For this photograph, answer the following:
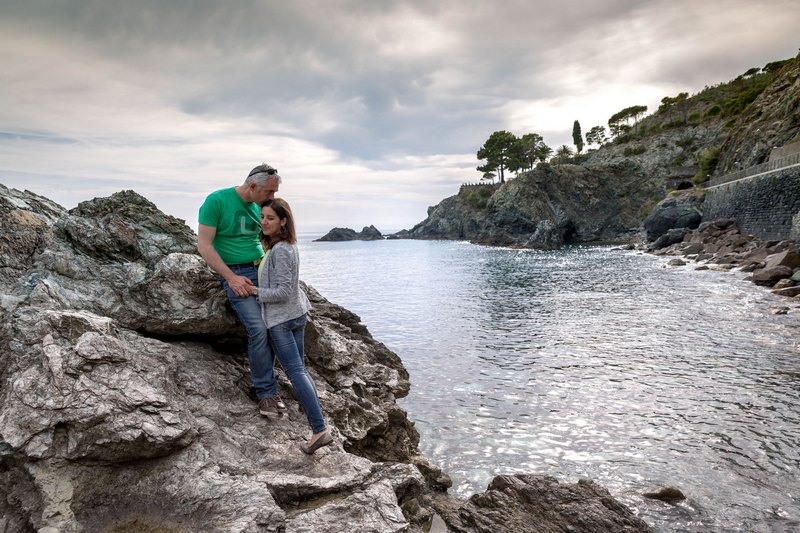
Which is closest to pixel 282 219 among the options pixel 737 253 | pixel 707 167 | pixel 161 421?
pixel 161 421

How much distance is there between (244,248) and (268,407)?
2248 millimetres

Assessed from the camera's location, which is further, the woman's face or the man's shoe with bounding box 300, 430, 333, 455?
the woman's face

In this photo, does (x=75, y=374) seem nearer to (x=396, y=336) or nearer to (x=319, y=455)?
(x=319, y=455)

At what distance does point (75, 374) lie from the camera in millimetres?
4797

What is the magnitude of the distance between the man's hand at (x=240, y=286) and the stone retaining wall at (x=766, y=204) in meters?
43.0

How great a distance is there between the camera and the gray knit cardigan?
5715 mm

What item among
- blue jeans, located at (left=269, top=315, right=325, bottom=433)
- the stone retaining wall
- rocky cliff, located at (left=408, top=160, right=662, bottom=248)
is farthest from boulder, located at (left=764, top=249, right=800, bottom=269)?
rocky cliff, located at (left=408, top=160, right=662, bottom=248)

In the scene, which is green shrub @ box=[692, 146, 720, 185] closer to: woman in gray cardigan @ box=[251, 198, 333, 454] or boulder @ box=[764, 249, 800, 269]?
boulder @ box=[764, 249, 800, 269]

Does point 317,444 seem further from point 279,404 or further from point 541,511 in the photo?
point 541,511

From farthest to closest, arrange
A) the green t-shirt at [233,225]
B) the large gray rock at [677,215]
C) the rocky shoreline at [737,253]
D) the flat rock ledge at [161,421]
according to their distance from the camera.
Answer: the large gray rock at [677,215], the rocky shoreline at [737,253], the green t-shirt at [233,225], the flat rock ledge at [161,421]

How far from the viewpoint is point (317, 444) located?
556cm

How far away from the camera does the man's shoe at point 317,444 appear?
5.53 meters

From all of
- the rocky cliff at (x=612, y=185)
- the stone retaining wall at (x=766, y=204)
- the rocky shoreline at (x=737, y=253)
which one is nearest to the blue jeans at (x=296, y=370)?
the rocky shoreline at (x=737, y=253)

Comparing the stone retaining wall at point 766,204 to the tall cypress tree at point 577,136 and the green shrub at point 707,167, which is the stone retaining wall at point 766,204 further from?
the tall cypress tree at point 577,136
